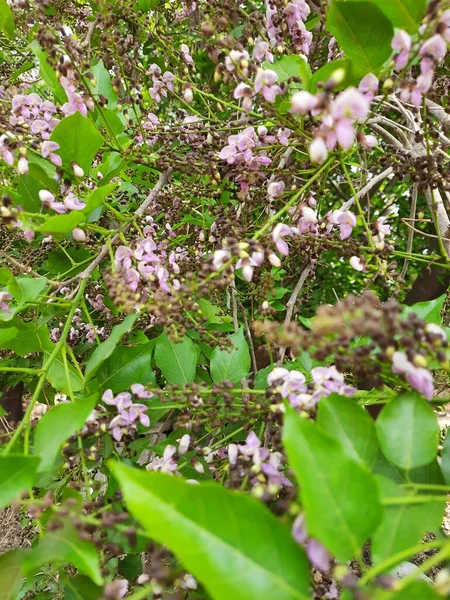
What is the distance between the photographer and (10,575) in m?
0.57

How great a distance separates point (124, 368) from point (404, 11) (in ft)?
2.23

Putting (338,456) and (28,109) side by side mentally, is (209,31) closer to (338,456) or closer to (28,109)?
(28,109)

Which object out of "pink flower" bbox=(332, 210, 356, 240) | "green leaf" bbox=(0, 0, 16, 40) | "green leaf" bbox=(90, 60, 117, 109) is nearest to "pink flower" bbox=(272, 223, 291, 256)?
"pink flower" bbox=(332, 210, 356, 240)

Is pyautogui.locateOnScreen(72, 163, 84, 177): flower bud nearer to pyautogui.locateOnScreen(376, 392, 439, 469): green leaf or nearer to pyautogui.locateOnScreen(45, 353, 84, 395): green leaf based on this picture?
pyautogui.locateOnScreen(45, 353, 84, 395): green leaf

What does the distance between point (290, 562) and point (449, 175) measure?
72 centimetres

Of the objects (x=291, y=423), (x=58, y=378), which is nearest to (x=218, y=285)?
(x=291, y=423)

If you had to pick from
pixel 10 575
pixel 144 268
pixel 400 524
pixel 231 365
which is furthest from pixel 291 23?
pixel 10 575

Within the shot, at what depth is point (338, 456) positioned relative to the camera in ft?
1.33

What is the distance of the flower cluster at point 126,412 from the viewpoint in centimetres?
74

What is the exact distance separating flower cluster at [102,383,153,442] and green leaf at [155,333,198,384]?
12cm

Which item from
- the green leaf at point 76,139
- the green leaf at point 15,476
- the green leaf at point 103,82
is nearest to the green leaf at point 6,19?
the green leaf at point 103,82

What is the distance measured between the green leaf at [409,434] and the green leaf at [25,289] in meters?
0.56

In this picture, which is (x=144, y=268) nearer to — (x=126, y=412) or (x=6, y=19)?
(x=126, y=412)

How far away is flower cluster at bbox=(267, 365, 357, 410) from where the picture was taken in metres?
0.58
